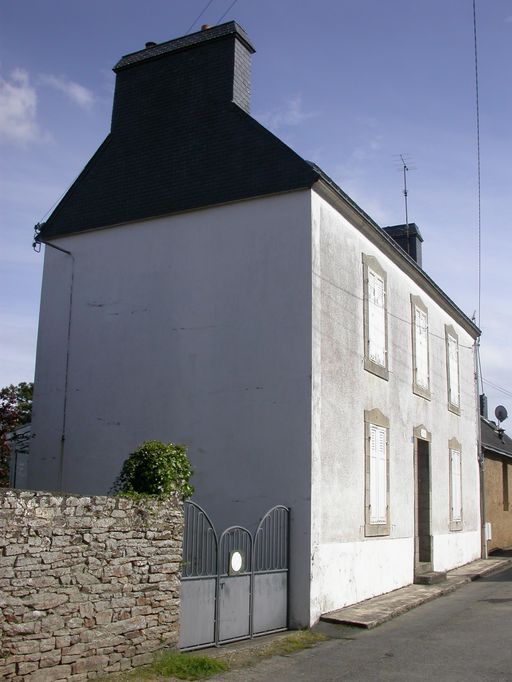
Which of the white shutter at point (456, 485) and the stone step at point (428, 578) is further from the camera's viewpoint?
the white shutter at point (456, 485)

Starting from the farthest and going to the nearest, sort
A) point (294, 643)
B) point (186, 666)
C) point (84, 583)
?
point (294, 643), point (186, 666), point (84, 583)

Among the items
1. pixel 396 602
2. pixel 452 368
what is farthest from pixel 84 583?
pixel 452 368

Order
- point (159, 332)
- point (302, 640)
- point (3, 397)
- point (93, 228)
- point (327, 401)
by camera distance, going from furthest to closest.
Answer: point (3, 397), point (93, 228), point (159, 332), point (327, 401), point (302, 640)

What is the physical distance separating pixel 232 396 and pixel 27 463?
4669 millimetres

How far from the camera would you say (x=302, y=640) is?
33.0ft

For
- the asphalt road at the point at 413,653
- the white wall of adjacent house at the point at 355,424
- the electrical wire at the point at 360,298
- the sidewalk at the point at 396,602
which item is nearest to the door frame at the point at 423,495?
the white wall of adjacent house at the point at 355,424

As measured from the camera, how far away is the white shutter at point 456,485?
61.2 ft

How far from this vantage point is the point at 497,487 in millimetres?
24031

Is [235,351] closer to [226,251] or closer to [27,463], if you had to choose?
[226,251]

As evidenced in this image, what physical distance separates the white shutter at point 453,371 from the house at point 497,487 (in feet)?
10.6

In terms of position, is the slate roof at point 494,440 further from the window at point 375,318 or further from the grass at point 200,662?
the grass at point 200,662

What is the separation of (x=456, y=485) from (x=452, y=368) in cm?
295

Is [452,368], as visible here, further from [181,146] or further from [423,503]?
[181,146]

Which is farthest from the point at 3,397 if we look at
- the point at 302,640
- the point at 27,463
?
the point at 302,640
